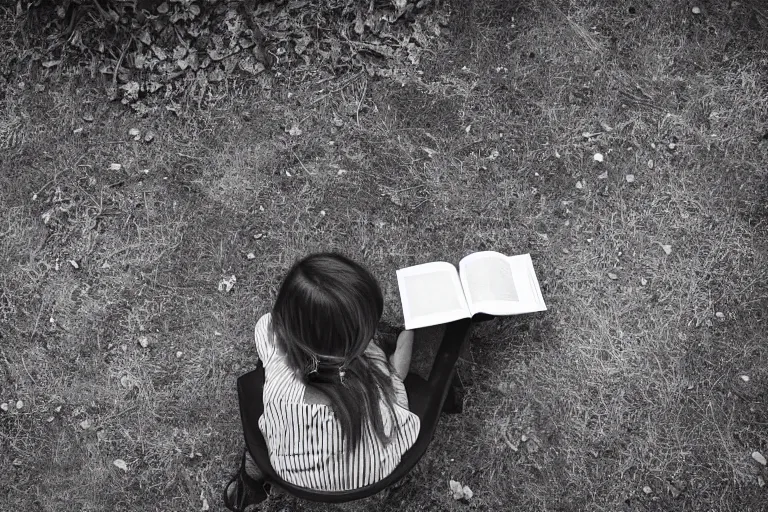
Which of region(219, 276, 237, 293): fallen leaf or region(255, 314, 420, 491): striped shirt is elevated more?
region(255, 314, 420, 491): striped shirt

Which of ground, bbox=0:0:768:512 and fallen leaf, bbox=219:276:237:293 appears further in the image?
fallen leaf, bbox=219:276:237:293

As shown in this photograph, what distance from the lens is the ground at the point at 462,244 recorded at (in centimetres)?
303

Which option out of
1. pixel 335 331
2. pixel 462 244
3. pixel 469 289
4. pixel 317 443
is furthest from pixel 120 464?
pixel 462 244

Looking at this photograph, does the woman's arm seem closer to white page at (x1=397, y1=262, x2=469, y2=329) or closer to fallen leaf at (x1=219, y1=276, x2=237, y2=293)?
white page at (x1=397, y1=262, x2=469, y2=329)

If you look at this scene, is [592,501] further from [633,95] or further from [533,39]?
[533,39]

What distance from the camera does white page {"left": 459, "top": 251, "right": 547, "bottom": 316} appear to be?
2.83 meters

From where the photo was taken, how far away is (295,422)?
7.14 ft

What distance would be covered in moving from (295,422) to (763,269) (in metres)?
2.52

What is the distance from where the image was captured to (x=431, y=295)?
288 centimetres

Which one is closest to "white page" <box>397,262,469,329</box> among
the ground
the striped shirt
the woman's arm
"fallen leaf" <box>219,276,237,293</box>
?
the woman's arm

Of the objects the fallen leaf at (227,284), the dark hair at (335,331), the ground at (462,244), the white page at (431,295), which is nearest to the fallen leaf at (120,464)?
the ground at (462,244)

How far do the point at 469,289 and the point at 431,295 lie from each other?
→ 0.60 ft

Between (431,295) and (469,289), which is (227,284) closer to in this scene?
(431,295)

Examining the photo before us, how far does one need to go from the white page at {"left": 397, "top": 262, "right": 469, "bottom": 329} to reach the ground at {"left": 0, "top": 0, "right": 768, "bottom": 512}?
11.2 inches
